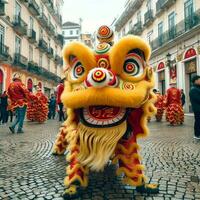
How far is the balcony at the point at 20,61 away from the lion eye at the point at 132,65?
969 inches

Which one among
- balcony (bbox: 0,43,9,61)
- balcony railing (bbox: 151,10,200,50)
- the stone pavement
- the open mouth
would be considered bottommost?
the stone pavement

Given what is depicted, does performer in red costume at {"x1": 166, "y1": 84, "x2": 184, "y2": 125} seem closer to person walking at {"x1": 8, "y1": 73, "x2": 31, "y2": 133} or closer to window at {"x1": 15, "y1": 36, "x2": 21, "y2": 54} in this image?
person walking at {"x1": 8, "y1": 73, "x2": 31, "y2": 133}


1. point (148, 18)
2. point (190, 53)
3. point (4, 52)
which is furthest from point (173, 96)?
point (148, 18)

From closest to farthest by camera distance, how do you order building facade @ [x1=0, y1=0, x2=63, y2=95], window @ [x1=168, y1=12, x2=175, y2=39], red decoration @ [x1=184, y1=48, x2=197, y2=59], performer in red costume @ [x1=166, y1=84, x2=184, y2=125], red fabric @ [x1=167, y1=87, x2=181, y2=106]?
performer in red costume @ [x1=166, y1=84, x2=184, y2=125] → red fabric @ [x1=167, y1=87, x2=181, y2=106] → red decoration @ [x1=184, y1=48, x2=197, y2=59] → window @ [x1=168, y1=12, x2=175, y2=39] → building facade @ [x1=0, y1=0, x2=63, y2=95]

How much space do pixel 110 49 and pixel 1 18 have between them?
74.8 ft

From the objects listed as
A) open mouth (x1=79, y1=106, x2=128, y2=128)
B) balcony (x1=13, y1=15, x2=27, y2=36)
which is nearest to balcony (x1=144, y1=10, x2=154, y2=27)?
balcony (x1=13, y1=15, x2=27, y2=36)

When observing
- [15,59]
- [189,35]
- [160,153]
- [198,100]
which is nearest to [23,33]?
[15,59]

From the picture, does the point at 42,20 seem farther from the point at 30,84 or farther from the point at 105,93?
the point at 105,93

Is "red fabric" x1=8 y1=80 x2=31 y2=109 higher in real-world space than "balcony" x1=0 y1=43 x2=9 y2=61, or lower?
lower

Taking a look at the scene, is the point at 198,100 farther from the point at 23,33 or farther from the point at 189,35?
the point at 23,33

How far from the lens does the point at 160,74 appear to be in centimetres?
2814

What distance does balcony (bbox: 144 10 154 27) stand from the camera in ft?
97.3

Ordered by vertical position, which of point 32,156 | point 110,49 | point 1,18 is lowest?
point 32,156

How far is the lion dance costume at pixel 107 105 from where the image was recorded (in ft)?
9.96
